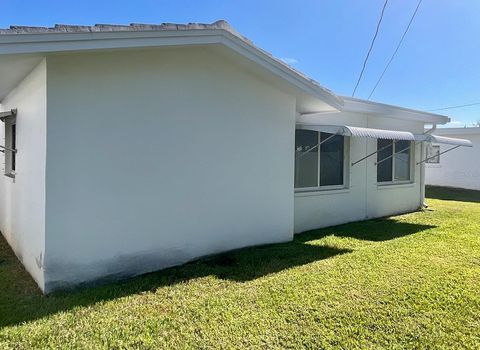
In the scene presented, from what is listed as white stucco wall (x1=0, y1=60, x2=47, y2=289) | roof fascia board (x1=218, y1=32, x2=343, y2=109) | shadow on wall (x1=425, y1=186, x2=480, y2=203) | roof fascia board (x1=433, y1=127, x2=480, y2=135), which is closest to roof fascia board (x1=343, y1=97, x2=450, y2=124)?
roof fascia board (x1=218, y1=32, x2=343, y2=109)

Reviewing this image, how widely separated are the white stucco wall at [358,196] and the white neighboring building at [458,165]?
11090mm

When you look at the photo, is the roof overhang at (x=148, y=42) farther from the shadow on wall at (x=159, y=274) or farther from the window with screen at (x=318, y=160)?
the shadow on wall at (x=159, y=274)

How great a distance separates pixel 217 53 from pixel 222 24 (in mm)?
755

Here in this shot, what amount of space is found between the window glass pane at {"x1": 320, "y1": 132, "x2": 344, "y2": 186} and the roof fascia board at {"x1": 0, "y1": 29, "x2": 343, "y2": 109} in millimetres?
3235

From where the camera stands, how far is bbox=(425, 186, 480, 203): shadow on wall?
18891 millimetres

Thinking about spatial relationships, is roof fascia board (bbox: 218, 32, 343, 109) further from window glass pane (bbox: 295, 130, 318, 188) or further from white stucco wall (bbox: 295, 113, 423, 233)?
white stucco wall (bbox: 295, 113, 423, 233)

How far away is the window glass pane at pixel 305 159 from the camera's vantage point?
10.6 m

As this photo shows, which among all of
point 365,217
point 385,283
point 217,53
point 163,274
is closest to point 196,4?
point 217,53

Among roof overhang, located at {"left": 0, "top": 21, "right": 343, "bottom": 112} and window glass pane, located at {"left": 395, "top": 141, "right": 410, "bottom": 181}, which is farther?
window glass pane, located at {"left": 395, "top": 141, "right": 410, "bottom": 181}

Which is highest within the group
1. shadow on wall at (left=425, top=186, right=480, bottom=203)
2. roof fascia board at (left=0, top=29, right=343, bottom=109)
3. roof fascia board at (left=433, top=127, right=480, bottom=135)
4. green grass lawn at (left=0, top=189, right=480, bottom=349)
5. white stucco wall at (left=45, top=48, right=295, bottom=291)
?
roof fascia board at (left=433, top=127, right=480, bottom=135)

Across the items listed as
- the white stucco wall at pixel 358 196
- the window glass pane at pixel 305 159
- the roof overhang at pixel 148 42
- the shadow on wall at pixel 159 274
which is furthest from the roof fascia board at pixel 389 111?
the shadow on wall at pixel 159 274

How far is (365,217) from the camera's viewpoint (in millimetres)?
12461

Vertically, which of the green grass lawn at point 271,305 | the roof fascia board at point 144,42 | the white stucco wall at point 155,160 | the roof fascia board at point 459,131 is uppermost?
the roof fascia board at point 459,131

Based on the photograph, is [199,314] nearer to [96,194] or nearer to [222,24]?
[96,194]
